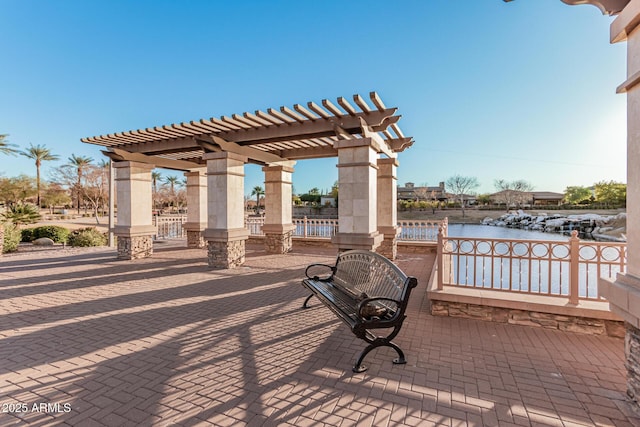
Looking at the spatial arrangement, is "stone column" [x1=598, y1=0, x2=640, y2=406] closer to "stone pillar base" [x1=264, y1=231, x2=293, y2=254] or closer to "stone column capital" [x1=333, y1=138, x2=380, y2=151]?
"stone column capital" [x1=333, y1=138, x2=380, y2=151]

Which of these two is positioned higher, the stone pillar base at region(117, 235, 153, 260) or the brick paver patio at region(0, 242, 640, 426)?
the stone pillar base at region(117, 235, 153, 260)

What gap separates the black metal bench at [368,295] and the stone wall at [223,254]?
4067 mm

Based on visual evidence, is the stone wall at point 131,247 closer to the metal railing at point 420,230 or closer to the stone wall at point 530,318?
the metal railing at point 420,230

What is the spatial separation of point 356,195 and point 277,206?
4.99 metres

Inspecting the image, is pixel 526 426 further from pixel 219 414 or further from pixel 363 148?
pixel 363 148

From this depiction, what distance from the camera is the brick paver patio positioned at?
2.37 m

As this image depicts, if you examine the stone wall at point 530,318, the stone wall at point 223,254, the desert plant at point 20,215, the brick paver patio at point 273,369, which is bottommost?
the brick paver patio at point 273,369

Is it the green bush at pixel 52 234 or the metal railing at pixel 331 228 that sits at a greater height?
the metal railing at pixel 331 228

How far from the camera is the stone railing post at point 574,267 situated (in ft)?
12.9

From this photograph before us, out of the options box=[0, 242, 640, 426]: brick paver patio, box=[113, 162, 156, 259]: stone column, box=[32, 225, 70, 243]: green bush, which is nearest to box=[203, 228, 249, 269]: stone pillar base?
box=[0, 242, 640, 426]: brick paver patio

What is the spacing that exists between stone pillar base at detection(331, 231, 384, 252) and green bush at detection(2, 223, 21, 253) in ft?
44.7

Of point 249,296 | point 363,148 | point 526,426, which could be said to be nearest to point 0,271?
point 249,296

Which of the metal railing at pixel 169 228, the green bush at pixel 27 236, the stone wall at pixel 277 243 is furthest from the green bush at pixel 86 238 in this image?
the stone wall at pixel 277 243

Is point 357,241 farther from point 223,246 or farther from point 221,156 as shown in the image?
point 221,156
